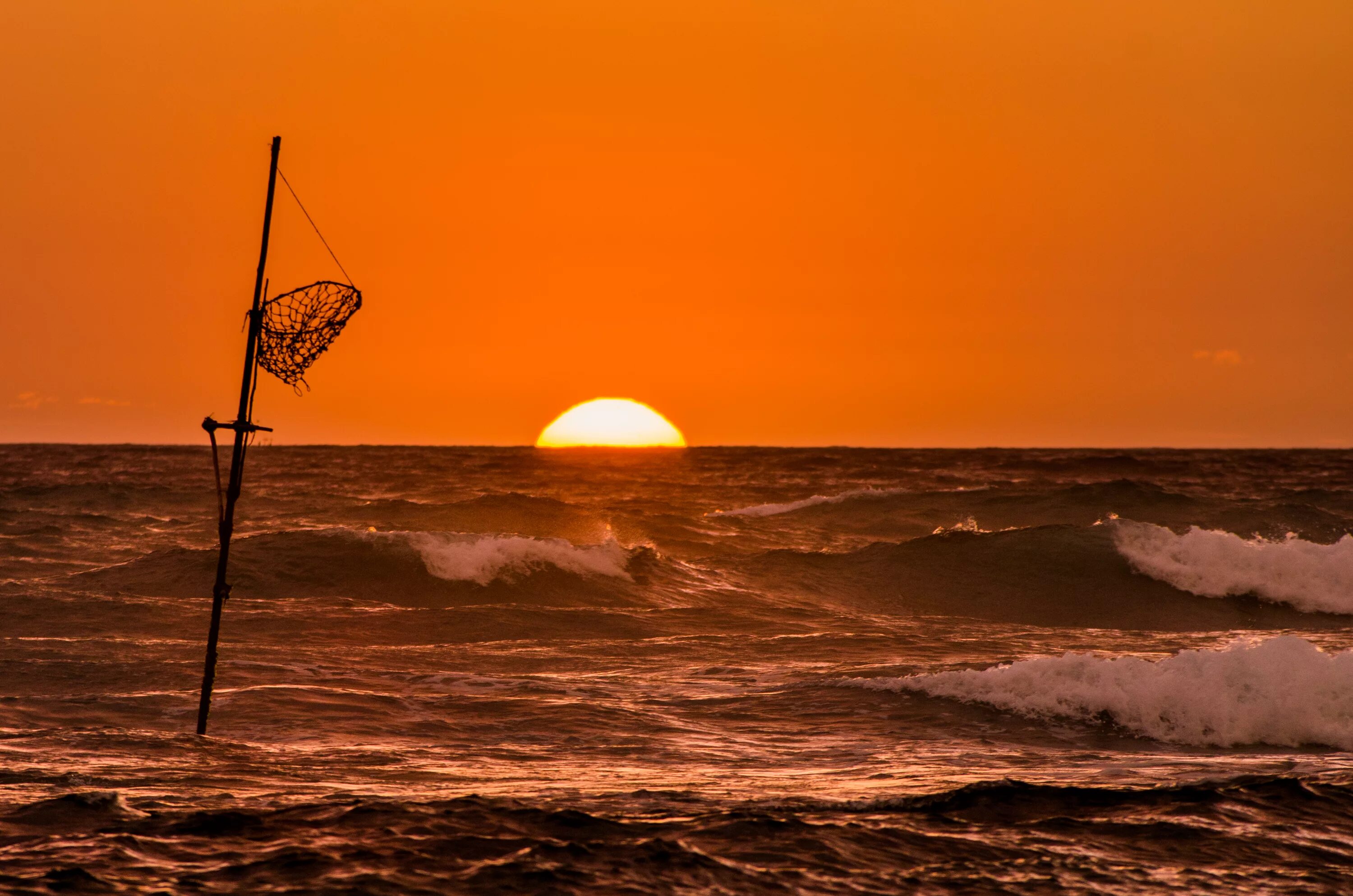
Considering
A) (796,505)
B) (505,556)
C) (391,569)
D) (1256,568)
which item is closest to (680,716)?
(391,569)

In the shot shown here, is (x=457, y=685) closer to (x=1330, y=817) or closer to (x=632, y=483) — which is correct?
(x=1330, y=817)

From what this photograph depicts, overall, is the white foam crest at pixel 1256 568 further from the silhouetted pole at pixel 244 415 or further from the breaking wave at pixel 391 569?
the silhouetted pole at pixel 244 415

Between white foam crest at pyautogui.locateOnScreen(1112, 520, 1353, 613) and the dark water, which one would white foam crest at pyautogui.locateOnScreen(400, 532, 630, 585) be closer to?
the dark water

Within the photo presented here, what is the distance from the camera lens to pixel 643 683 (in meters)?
14.1

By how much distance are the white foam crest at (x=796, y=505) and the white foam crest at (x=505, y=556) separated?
15.9 meters

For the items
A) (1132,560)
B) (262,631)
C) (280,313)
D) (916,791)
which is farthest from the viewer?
(1132,560)

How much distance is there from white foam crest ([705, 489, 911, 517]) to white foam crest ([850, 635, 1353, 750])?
2902 centimetres

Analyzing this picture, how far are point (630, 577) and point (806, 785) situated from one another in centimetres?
1640

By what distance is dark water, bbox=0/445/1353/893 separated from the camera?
7.04 metres

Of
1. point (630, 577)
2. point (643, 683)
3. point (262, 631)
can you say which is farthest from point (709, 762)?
point (630, 577)

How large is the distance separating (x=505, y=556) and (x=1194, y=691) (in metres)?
16.0

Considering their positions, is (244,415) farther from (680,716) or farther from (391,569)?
(391,569)

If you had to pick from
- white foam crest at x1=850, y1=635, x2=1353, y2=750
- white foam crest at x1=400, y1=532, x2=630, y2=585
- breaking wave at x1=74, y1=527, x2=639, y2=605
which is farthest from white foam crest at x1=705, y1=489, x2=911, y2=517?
white foam crest at x1=850, y1=635, x2=1353, y2=750

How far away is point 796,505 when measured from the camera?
150ft
